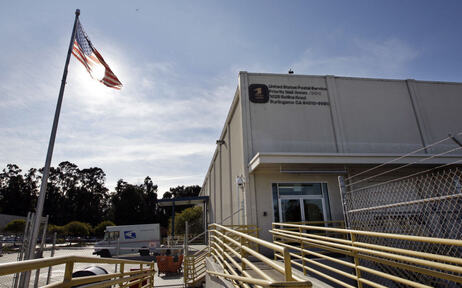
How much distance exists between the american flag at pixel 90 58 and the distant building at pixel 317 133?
582cm

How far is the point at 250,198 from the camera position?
1093cm

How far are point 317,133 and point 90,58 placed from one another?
9.84m

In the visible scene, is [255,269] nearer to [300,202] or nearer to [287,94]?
[300,202]

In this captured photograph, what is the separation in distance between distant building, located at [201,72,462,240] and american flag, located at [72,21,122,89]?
5815mm

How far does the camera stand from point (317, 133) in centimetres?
1252

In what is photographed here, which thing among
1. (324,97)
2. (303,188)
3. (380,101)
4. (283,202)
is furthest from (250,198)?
(380,101)

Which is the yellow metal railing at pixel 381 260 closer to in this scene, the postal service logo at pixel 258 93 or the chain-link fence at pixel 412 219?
the chain-link fence at pixel 412 219

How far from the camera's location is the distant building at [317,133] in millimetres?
11016

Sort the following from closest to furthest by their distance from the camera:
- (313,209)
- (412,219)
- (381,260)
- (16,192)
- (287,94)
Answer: (381,260), (412,219), (313,209), (287,94), (16,192)

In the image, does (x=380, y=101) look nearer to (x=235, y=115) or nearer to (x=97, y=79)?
(x=235, y=115)

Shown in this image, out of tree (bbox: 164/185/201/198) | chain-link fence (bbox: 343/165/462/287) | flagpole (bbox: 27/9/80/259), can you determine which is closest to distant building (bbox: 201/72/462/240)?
chain-link fence (bbox: 343/165/462/287)

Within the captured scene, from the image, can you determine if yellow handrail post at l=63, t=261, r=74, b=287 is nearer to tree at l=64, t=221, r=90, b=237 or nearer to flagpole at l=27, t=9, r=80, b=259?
flagpole at l=27, t=9, r=80, b=259

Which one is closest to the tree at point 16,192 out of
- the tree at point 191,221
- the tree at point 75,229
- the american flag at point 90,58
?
the tree at point 75,229

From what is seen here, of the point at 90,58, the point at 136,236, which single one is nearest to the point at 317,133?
the point at 90,58
